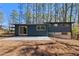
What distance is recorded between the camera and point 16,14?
12.4ft

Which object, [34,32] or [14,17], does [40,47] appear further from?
[14,17]

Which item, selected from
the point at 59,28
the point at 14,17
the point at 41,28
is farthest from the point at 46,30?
the point at 14,17

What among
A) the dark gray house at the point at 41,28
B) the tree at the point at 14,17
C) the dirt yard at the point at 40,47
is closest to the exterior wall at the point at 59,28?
the dark gray house at the point at 41,28

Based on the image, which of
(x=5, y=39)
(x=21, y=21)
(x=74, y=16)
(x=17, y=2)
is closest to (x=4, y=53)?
(x=5, y=39)

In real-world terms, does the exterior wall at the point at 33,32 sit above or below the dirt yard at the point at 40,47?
above

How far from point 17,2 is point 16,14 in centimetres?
18

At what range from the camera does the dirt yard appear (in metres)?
3.80

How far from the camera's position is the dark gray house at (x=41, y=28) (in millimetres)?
3812

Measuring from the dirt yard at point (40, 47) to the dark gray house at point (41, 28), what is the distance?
120 millimetres

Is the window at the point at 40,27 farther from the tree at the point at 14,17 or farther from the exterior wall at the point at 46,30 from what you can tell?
the tree at the point at 14,17

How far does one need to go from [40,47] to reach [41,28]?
0.93ft

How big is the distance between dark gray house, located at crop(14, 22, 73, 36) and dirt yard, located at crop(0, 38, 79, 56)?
0.12 meters

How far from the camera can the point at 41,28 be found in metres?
3.81

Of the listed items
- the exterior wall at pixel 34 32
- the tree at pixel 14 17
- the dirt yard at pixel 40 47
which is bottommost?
the dirt yard at pixel 40 47
